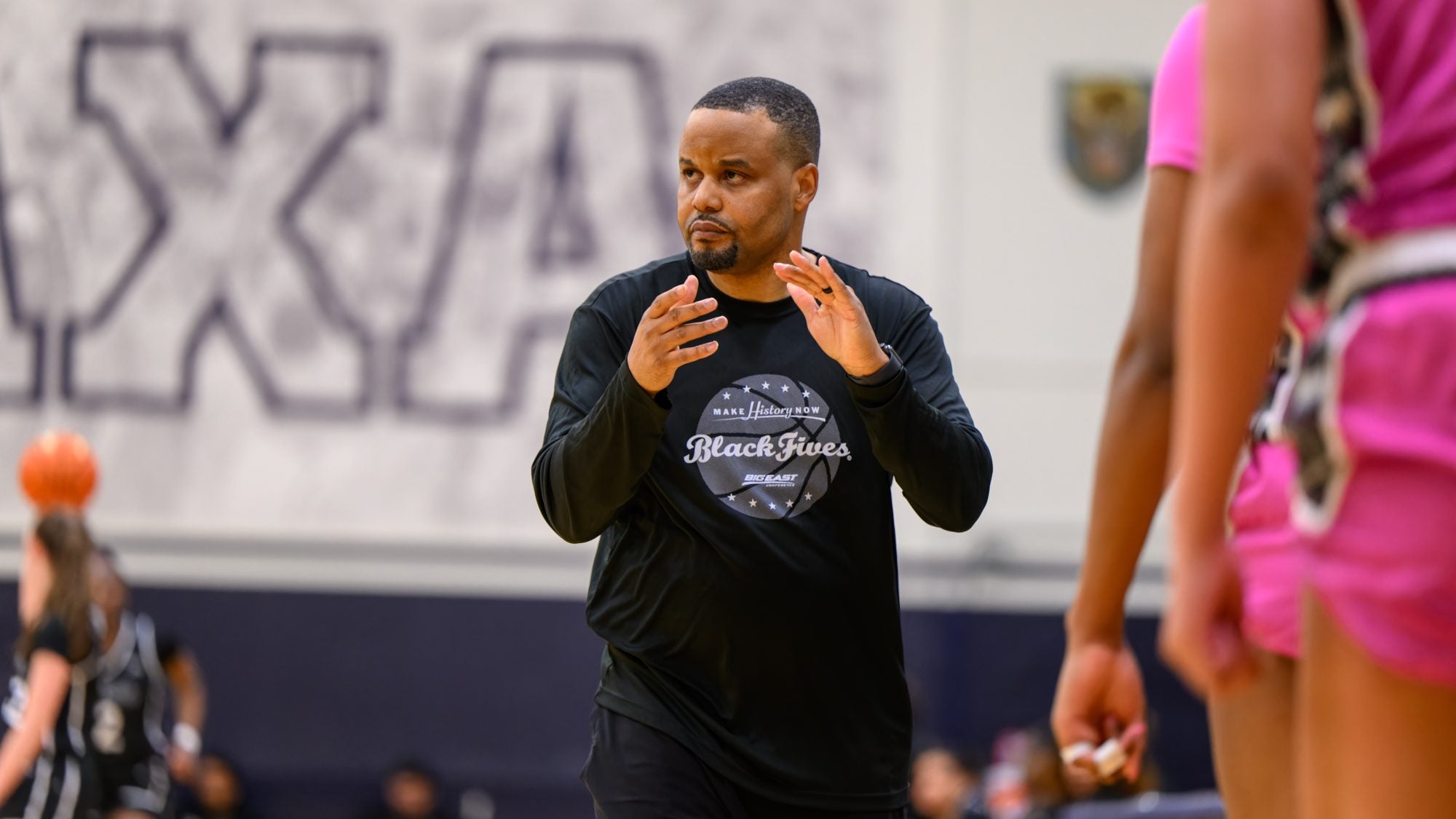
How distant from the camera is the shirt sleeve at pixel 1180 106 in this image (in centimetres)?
213

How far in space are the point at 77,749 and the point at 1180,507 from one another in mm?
5825

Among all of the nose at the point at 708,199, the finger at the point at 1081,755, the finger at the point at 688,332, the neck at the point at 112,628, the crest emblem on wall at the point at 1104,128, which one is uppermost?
the crest emblem on wall at the point at 1104,128

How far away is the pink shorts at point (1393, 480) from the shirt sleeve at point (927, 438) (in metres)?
1.66

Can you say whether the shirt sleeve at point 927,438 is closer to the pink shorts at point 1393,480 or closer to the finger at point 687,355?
the finger at point 687,355

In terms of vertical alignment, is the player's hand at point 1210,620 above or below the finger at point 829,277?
below

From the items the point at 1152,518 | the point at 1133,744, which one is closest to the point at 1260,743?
the point at 1133,744

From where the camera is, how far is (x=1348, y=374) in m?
1.59

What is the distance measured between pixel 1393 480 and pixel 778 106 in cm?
226

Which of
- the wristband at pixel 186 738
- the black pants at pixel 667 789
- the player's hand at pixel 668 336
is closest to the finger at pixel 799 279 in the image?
the player's hand at pixel 668 336

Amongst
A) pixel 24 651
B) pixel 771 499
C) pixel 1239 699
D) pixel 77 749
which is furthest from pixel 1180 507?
pixel 77 749

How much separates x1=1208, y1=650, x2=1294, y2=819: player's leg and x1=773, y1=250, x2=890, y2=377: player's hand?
1.15 meters

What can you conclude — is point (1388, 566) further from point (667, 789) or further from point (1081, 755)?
point (667, 789)

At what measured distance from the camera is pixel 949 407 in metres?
3.57

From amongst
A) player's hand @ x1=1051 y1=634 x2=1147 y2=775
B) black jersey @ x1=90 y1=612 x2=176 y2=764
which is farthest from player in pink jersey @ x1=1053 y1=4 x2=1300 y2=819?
black jersey @ x1=90 y1=612 x2=176 y2=764
